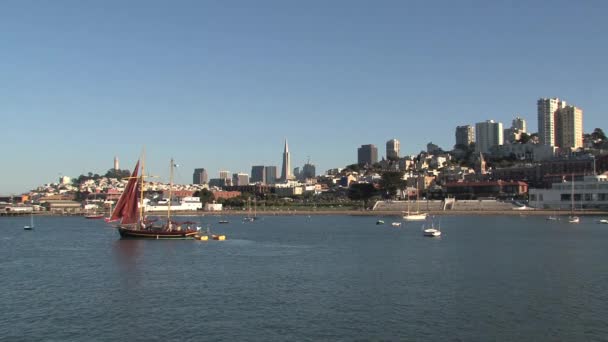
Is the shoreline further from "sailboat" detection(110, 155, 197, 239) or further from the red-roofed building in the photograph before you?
"sailboat" detection(110, 155, 197, 239)

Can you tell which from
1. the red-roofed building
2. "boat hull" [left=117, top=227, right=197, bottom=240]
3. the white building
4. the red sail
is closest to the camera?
"boat hull" [left=117, top=227, right=197, bottom=240]

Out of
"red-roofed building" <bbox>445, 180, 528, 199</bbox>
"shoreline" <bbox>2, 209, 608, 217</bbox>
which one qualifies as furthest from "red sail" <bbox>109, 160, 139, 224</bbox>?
"red-roofed building" <bbox>445, 180, 528, 199</bbox>

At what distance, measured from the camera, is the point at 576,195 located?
16088cm

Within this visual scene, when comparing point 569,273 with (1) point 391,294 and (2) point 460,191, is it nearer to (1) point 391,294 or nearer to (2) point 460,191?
(1) point 391,294

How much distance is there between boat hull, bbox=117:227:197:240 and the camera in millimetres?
76062

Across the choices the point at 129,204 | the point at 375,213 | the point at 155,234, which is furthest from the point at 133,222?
the point at 375,213

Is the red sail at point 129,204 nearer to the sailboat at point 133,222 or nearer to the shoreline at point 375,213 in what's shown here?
the sailboat at point 133,222

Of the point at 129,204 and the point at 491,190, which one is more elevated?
the point at 491,190

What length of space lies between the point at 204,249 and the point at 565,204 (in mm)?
125534

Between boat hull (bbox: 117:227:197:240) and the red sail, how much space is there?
5.19 feet

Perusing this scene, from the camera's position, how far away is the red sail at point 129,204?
7681 centimetres

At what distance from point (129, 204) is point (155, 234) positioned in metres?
5.30

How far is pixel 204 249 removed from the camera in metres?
63.8

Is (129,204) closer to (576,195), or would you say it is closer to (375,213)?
(375,213)
